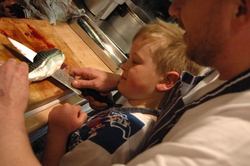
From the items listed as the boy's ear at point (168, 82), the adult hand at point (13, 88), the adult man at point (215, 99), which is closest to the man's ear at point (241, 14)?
the adult man at point (215, 99)

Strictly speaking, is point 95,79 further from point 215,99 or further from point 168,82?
point 215,99

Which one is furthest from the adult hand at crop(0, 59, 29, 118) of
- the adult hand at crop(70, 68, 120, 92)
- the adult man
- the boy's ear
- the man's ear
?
the man's ear

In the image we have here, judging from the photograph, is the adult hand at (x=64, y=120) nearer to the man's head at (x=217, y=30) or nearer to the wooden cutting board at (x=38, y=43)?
the wooden cutting board at (x=38, y=43)

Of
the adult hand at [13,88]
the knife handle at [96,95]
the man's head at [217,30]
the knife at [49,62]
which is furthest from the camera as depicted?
the knife handle at [96,95]

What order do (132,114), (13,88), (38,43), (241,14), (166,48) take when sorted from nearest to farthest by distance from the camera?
1. (241,14)
2. (13,88)
3. (132,114)
4. (166,48)
5. (38,43)

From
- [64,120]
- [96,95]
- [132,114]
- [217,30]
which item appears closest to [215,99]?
[217,30]

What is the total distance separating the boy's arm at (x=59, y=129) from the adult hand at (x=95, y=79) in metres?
0.19

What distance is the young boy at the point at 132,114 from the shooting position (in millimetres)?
714

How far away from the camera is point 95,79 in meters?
1.07

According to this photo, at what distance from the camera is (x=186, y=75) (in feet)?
2.66

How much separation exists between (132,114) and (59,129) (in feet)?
0.88

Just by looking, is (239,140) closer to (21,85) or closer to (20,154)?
(20,154)

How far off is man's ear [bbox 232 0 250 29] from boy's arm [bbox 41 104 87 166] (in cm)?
61

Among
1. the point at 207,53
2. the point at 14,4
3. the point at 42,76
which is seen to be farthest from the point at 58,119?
the point at 14,4
